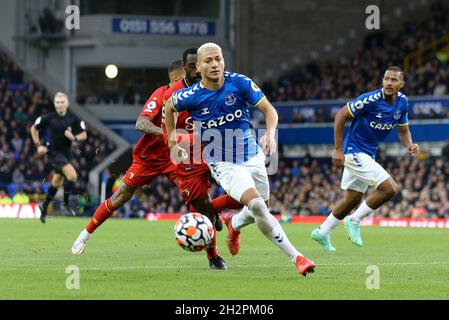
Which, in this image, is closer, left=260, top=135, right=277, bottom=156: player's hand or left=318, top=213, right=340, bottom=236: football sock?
left=260, top=135, right=277, bottom=156: player's hand

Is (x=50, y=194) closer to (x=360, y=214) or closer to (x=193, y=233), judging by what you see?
(x=360, y=214)

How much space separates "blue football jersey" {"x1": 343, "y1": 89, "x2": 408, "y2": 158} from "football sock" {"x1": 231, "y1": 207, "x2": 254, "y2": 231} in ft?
11.2

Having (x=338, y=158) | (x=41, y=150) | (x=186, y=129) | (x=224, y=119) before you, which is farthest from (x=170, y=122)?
(x=41, y=150)

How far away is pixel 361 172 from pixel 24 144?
26.5m

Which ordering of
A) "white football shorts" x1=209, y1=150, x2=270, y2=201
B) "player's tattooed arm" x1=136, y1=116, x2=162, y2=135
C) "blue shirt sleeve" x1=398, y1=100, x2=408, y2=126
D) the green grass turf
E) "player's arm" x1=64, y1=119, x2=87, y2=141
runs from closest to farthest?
the green grass turf, "white football shorts" x1=209, y1=150, x2=270, y2=201, "player's tattooed arm" x1=136, y1=116, x2=162, y2=135, "blue shirt sleeve" x1=398, y1=100, x2=408, y2=126, "player's arm" x1=64, y1=119, x2=87, y2=141

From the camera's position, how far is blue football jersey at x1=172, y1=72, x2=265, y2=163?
11.7m

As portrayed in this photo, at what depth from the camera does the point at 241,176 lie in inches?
456

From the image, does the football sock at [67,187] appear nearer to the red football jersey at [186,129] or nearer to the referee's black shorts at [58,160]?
the referee's black shorts at [58,160]

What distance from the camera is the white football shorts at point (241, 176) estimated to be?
11516 millimetres

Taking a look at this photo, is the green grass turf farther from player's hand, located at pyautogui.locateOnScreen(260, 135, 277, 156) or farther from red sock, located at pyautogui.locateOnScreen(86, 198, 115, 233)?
player's hand, located at pyautogui.locateOnScreen(260, 135, 277, 156)

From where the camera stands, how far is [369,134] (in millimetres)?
16266

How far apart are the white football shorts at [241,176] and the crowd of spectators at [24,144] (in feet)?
77.7

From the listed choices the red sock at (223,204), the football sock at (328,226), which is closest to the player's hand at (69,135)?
the football sock at (328,226)

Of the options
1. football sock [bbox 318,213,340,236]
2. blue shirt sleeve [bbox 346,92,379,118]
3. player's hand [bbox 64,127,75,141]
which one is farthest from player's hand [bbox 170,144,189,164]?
player's hand [bbox 64,127,75,141]
